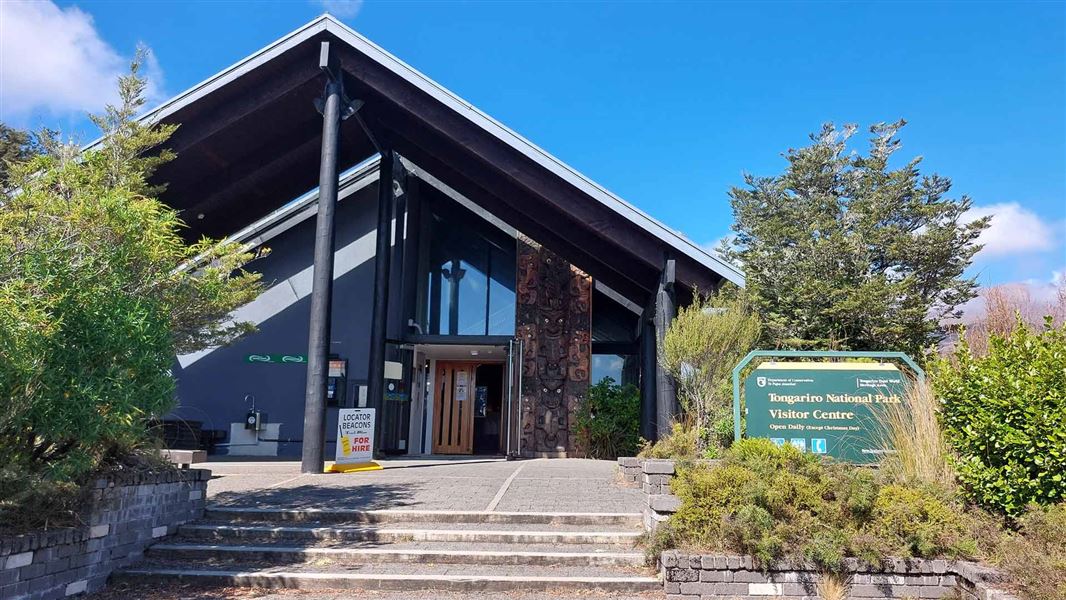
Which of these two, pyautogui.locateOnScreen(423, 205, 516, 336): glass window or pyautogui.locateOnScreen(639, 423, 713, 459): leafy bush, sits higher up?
pyautogui.locateOnScreen(423, 205, 516, 336): glass window

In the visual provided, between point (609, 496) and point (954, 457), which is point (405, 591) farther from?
point (954, 457)

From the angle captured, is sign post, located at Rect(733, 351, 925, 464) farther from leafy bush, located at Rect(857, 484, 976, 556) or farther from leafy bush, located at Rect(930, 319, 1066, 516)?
leafy bush, located at Rect(857, 484, 976, 556)

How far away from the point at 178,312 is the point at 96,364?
2.85 metres

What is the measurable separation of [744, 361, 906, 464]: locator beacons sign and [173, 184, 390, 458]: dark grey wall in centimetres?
925

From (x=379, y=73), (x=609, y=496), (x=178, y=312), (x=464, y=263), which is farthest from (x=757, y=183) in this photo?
(x=178, y=312)

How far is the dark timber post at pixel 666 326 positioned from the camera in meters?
10.4

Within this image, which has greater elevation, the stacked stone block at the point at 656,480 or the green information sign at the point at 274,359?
the green information sign at the point at 274,359

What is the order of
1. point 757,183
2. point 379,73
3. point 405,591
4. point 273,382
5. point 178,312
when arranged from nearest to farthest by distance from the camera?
1. point 405,591
2. point 178,312
3. point 379,73
4. point 273,382
5. point 757,183

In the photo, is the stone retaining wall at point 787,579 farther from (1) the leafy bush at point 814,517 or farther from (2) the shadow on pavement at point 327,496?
(2) the shadow on pavement at point 327,496

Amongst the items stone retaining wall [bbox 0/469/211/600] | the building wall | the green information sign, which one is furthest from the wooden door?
stone retaining wall [bbox 0/469/211/600]

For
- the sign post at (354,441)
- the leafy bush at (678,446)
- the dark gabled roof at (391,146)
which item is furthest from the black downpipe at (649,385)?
the sign post at (354,441)

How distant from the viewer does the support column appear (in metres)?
9.99

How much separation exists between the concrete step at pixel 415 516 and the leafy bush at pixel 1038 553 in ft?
9.42

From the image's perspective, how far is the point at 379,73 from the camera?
11250mm
